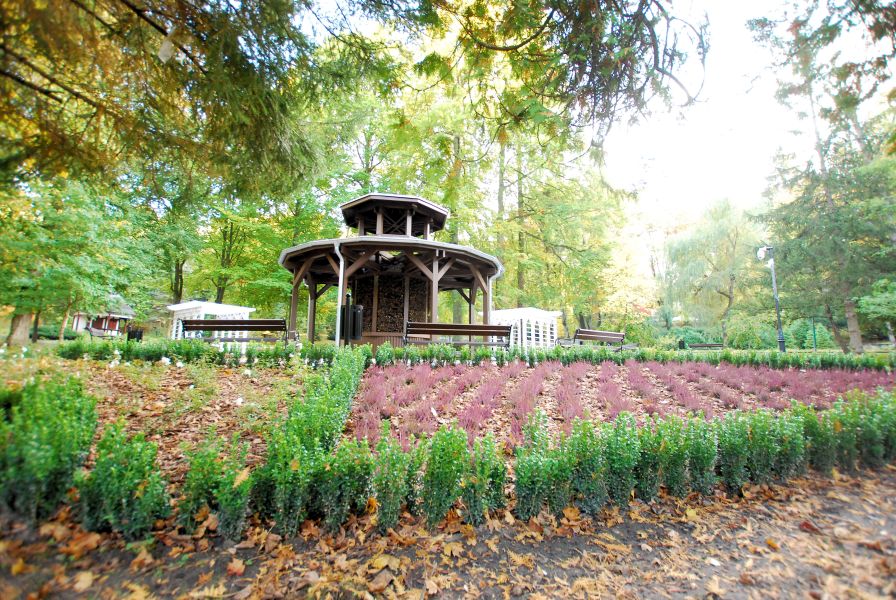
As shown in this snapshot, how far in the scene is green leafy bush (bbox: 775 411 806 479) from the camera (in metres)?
3.67

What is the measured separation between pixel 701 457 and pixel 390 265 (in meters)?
10.5

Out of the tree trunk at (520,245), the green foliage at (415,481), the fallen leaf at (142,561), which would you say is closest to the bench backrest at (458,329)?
the green foliage at (415,481)

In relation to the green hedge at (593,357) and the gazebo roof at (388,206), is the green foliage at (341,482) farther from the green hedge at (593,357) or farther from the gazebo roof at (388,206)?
the gazebo roof at (388,206)

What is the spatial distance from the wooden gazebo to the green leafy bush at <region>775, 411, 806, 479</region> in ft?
25.8

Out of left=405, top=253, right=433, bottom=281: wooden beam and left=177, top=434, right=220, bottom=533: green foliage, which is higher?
left=405, top=253, right=433, bottom=281: wooden beam

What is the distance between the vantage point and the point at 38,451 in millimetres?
2121

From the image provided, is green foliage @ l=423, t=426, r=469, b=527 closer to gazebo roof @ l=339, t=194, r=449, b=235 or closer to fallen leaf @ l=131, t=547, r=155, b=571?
fallen leaf @ l=131, t=547, r=155, b=571

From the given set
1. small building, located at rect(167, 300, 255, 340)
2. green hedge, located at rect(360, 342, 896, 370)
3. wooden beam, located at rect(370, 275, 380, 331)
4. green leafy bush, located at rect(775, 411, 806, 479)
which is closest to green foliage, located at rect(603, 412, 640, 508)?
green leafy bush, located at rect(775, 411, 806, 479)

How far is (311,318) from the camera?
1224 centimetres

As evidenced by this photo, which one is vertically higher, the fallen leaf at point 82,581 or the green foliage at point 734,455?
the green foliage at point 734,455

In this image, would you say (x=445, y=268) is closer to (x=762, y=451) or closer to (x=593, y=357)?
(x=593, y=357)

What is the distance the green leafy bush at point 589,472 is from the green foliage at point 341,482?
5.18ft

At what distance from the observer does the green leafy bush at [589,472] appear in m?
3.02

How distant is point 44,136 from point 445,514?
13.6 feet
